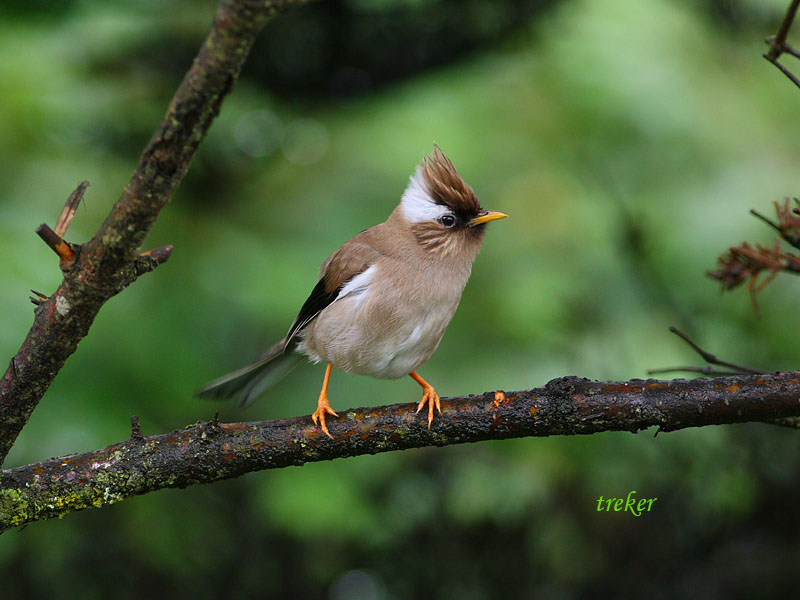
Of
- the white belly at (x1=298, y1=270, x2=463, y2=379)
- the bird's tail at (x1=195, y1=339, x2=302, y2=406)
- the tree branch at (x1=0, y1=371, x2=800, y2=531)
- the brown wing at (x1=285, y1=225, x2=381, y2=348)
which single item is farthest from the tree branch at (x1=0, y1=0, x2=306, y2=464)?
the brown wing at (x1=285, y1=225, x2=381, y2=348)

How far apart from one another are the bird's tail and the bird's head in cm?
91

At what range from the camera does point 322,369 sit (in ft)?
15.8

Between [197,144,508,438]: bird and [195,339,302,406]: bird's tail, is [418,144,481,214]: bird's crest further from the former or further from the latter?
[195,339,302,406]: bird's tail

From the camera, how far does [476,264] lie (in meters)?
4.90

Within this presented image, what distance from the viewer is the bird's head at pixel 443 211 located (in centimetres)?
373

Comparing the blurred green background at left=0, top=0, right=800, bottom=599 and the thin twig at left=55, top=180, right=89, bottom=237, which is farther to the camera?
the blurred green background at left=0, top=0, right=800, bottom=599

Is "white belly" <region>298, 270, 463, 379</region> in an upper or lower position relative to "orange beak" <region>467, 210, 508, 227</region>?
lower

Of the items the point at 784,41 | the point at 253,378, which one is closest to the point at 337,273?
the point at 253,378

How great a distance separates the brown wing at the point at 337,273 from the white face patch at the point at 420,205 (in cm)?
25

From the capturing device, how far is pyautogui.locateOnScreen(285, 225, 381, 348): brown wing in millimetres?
3799

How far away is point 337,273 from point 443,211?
597 millimetres

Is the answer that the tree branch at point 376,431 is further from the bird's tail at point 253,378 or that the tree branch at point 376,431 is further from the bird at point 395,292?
the bird's tail at point 253,378

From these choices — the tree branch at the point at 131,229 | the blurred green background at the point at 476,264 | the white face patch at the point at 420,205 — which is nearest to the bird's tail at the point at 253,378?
the blurred green background at the point at 476,264

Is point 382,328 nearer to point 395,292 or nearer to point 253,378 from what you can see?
point 395,292
